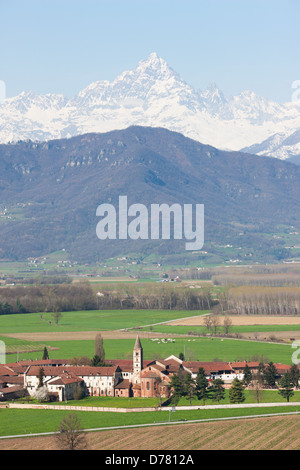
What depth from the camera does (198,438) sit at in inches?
2042

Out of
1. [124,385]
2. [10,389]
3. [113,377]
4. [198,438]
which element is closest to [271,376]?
[124,385]

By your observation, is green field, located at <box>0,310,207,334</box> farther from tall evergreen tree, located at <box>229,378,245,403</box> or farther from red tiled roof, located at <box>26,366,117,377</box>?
tall evergreen tree, located at <box>229,378,245,403</box>

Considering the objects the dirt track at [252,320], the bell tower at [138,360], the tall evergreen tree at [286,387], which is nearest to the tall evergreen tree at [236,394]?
Answer: the tall evergreen tree at [286,387]

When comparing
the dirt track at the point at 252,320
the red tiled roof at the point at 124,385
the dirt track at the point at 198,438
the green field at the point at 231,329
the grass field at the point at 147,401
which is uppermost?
the dirt track at the point at 252,320

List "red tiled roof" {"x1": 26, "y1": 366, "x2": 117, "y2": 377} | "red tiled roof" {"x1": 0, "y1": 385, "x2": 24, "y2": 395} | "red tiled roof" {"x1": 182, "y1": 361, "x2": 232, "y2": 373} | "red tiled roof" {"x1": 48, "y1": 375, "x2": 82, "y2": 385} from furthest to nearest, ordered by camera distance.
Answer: "red tiled roof" {"x1": 182, "y1": 361, "x2": 232, "y2": 373}
"red tiled roof" {"x1": 26, "y1": 366, "x2": 117, "y2": 377}
"red tiled roof" {"x1": 0, "y1": 385, "x2": 24, "y2": 395}
"red tiled roof" {"x1": 48, "y1": 375, "x2": 82, "y2": 385}

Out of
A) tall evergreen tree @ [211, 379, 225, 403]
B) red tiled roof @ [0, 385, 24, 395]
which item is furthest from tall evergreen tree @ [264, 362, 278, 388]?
red tiled roof @ [0, 385, 24, 395]

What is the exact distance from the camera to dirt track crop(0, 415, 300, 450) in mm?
50250

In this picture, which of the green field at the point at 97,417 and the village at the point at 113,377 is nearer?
the green field at the point at 97,417

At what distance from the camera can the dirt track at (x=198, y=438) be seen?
50.2 metres

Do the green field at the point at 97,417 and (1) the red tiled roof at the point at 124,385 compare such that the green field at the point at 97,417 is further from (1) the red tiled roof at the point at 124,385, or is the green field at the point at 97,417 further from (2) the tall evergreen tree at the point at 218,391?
(1) the red tiled roof at the point at 124,385

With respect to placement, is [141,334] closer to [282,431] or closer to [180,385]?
[180,385]

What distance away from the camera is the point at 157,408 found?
61.7 meters

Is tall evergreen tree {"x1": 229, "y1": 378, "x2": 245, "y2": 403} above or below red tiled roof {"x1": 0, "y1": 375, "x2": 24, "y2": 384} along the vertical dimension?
below
